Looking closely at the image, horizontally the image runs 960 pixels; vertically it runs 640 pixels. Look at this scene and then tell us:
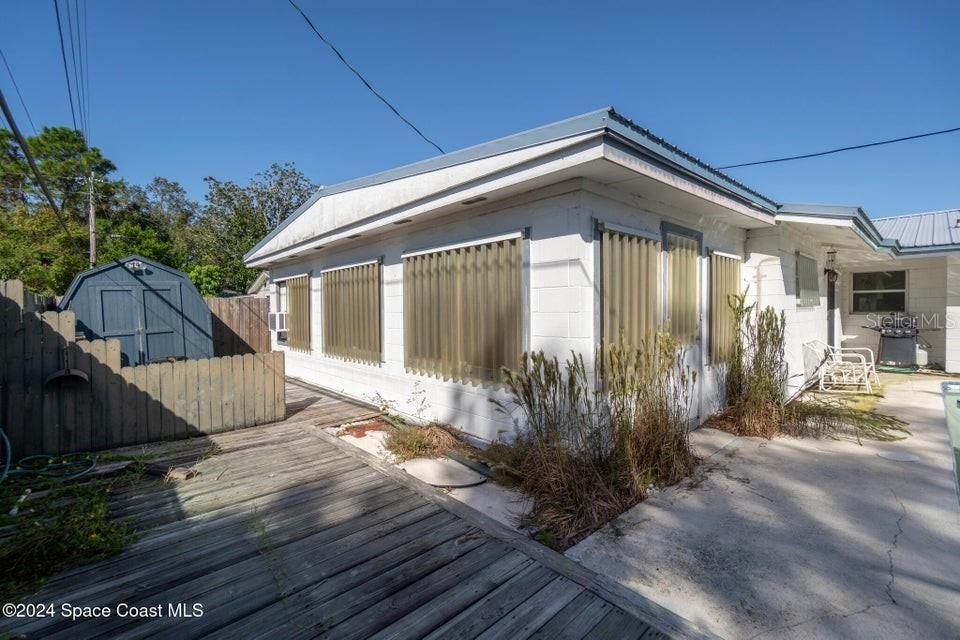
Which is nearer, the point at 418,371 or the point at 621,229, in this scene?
the point at 621,229

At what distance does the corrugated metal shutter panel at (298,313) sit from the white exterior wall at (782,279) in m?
7.50

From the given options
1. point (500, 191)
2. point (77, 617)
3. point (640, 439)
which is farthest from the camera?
point (500, 191)

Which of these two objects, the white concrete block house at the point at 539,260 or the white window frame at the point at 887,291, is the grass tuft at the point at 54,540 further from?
the white window frame at the point at 887,291

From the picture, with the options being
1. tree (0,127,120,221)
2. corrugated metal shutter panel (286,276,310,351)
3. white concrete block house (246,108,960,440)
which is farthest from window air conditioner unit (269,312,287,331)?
tree (0,127,120,221)

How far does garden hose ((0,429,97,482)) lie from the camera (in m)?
3.45

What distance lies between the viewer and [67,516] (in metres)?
2.73

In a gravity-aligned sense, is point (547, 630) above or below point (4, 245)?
below

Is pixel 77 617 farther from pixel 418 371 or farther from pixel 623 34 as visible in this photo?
pixel 623 34

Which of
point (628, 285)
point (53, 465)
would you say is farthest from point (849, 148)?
point (53, 465)

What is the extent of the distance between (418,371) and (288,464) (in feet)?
5.97

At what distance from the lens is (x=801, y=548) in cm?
240

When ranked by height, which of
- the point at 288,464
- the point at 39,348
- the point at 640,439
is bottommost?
the point at 288,464

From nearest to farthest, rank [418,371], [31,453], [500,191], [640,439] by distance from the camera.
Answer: [640,439]
[500,191]
[31,453]
[418,371]

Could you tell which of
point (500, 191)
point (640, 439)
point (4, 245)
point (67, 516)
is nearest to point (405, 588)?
point (640, 439)
